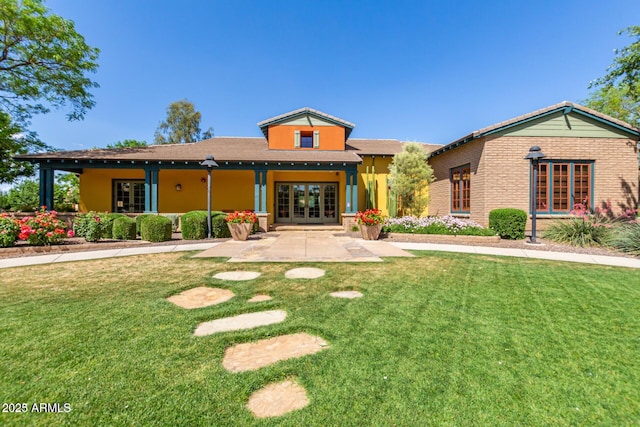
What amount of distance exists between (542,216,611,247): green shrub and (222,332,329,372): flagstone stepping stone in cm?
1064

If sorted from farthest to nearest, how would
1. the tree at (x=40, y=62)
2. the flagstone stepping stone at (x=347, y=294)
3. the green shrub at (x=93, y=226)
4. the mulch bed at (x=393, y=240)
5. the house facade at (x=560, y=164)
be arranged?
the tree at (x=40, y=62) < the house facade at (x=560, y=164) < the green shrub at (x=93, y=226) < the mulch bed at (x=393, y=240) < the flagstone stepping stone at (x=347, y=294)

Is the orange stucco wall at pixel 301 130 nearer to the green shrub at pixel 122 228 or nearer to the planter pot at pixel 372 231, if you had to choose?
the planter pot at pixel 372 231

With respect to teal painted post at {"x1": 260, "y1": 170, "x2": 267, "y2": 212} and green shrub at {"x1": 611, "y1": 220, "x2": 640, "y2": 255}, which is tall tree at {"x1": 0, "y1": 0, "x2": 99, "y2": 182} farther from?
green shrub at {"x1": 611, "y1": 220, "x2": 640, "y2": 255}

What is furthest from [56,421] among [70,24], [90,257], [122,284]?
[70,24]

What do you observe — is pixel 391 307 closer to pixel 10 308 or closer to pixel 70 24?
pixel 10 308

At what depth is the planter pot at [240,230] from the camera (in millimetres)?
10102

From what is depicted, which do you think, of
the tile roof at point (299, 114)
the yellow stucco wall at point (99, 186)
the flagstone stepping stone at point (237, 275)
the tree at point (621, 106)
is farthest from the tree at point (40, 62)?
the tree at point (621, 106)

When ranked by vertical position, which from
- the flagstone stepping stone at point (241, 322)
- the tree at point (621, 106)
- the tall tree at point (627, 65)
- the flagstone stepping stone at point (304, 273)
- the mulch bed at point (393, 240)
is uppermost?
the tree at point (621, 106)

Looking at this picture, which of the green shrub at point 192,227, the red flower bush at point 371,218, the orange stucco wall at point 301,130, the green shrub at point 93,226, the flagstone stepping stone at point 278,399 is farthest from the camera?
the orange stucco wall at point 301,130

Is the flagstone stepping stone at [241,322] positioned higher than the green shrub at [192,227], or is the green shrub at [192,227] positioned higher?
the green shrub at [192,227]

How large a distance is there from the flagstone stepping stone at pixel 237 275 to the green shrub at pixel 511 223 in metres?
A: 9.30

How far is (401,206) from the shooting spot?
14.5 m

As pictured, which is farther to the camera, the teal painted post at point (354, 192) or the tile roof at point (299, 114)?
the tile roof at point (299, 114)

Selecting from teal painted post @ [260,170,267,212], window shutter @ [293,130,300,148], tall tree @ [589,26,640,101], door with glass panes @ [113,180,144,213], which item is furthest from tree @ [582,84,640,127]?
door with glass panes @ [113,180,144,213]
